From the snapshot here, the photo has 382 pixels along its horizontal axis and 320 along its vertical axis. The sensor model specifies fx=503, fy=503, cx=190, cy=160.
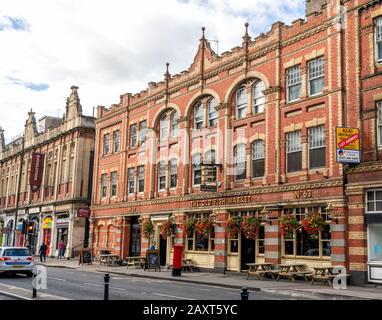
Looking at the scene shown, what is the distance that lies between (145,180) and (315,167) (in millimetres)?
15639

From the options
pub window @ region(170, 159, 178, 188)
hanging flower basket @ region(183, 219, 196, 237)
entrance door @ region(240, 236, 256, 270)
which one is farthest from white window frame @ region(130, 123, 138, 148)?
entrance door @ region(240, 236, 256, 270)

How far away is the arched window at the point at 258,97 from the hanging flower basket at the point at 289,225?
6.47 metres

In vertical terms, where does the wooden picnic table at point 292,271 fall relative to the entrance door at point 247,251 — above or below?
below

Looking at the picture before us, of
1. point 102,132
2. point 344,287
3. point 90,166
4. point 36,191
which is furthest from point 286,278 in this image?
point 36,191

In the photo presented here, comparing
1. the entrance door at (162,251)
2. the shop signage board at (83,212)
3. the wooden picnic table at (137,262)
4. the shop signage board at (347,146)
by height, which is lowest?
the wooden picnic table at (137,262)

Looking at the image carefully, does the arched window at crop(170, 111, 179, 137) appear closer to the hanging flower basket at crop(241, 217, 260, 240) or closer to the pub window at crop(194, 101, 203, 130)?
the pub window at crop(194, 101, 203, 130)

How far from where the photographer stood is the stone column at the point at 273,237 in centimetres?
2480

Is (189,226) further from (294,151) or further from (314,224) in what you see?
(314,224)

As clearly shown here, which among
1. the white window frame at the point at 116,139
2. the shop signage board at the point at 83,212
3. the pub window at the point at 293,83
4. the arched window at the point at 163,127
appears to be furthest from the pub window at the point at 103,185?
the pub window at the point at 293,83

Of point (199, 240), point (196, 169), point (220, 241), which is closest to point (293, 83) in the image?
point (196, 169)

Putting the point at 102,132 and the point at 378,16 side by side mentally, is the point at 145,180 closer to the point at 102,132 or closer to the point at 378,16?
the point at 102,132

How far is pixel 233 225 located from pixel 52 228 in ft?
93.3

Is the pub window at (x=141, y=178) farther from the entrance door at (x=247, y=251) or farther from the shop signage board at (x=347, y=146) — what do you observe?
the shop signage board at (x=347, y=146)

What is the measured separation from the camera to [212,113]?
3112cm
